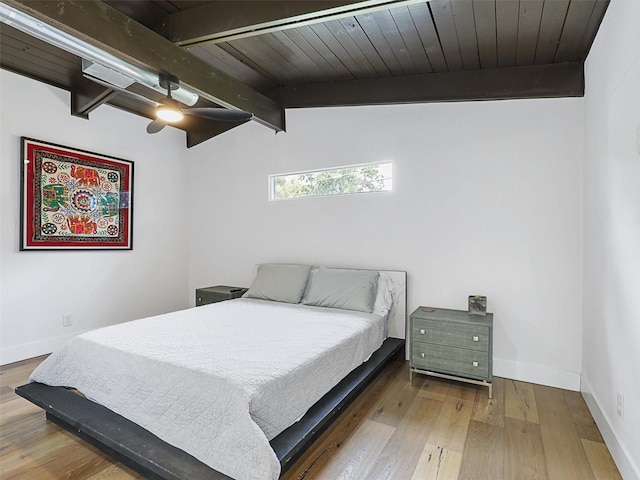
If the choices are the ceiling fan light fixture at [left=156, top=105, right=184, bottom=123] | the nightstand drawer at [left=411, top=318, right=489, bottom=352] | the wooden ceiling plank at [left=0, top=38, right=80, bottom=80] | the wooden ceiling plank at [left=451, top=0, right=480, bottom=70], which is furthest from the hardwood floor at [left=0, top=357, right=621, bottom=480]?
the wooden ceiling plank at [left=0, top=38, right=80, bottom=80]

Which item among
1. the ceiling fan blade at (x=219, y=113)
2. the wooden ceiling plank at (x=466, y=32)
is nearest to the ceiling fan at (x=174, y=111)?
the ceiling fan blade at (x=219, y=113)

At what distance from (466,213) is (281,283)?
1.96 metres

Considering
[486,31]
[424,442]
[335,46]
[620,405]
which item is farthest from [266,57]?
[620,405]

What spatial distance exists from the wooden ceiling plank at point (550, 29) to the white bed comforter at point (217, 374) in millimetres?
2495

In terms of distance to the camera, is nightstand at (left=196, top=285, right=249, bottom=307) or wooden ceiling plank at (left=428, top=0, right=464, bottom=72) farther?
nightstand at (left=196, top=285, right=249, bottom=307)

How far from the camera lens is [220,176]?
15.8ft

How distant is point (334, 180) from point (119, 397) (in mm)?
2808

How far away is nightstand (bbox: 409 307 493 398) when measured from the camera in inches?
108

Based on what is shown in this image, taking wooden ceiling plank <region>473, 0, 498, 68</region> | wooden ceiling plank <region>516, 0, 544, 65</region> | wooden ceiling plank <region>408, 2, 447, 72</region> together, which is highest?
wooden ceiling plank <region>408, 2, 447, 72</region>

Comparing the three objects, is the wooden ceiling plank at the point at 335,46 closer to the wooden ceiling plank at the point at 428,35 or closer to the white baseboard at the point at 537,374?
the wooden ceiling plank at the point at 428,35

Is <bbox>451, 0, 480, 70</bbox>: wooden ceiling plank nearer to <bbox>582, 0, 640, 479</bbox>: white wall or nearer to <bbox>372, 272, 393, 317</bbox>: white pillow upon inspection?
<bbox>582, 0, 640, 479</bbox>: white wall

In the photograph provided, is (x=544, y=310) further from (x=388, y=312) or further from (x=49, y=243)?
(x=49, y=243)

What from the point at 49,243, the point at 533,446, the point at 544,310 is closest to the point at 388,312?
the point at 544,310

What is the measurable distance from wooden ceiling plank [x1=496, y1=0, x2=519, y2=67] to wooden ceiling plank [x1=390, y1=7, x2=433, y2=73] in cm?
55
